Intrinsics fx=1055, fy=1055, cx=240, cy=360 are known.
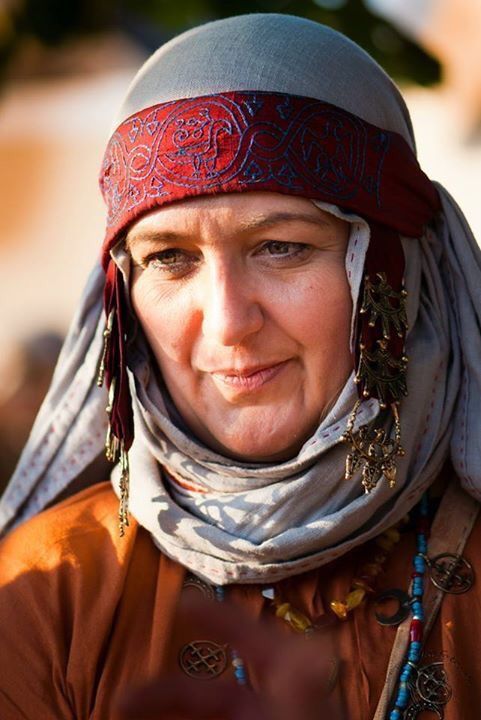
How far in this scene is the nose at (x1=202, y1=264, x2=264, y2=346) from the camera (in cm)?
221

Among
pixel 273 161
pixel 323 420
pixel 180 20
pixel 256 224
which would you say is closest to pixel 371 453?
pixel 323 420

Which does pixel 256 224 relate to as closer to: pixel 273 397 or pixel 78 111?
pixel 273 397

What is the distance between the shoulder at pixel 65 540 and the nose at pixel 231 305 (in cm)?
60

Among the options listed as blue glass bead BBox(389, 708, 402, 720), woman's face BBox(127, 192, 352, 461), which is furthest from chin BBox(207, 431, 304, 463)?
blue glass bead BBox(389, 708, 402, 720)

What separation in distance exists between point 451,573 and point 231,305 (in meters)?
0.79

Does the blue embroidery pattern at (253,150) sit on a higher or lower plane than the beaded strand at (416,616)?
higher

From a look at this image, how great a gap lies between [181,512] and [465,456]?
0.67m

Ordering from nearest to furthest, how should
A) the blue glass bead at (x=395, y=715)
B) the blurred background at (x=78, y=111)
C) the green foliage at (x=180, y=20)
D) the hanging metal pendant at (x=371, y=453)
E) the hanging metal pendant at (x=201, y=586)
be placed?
1. the blue glass bead at (x=395, y=715)
2. the hanging metal pendant at (x=371, y=453)
3. the hanging metal pendant at (x=201, y=586)
4. the green foliage at (x=180, y=20)
5. the blurred background at (x=78, y=111)

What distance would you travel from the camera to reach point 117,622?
2.36 metres

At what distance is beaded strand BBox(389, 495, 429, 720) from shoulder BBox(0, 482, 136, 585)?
2.21 feet

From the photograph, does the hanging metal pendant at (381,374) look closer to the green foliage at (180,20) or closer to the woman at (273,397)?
the woman at (273,397)

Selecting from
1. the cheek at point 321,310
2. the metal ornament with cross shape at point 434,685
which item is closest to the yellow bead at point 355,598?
the metal ornament with cross shape at point 434,685

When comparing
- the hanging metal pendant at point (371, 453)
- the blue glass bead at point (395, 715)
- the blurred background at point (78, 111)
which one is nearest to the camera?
the blue glass bead at point (395, 715)

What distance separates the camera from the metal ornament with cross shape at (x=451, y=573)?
92.7 inches
